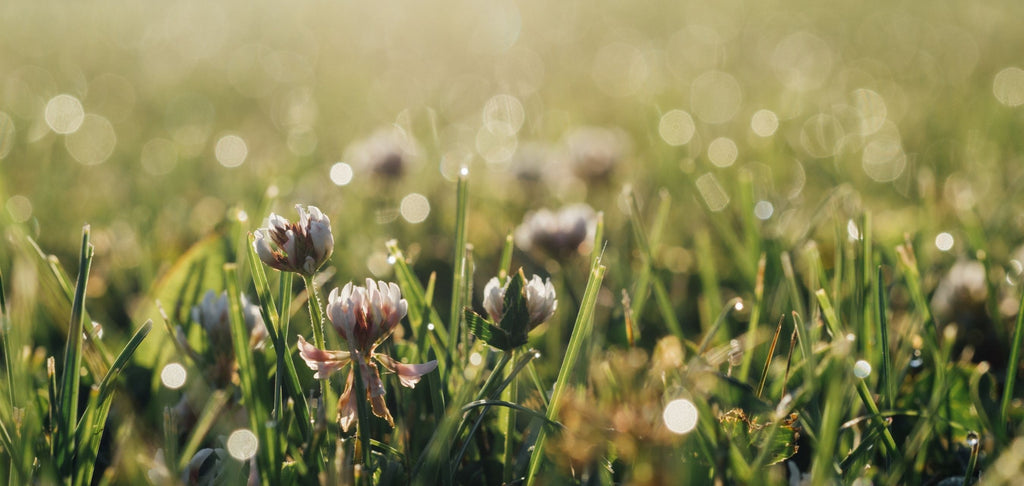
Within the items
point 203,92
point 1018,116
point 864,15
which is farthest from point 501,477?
point 864,15

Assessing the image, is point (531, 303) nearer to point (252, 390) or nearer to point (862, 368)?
point (252, 390)

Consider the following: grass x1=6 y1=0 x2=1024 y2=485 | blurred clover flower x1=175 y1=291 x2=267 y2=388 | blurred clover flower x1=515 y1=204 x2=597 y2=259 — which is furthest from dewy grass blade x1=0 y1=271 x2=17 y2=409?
blurred clover flower x1=515 y1=204 x2=597 y2=259

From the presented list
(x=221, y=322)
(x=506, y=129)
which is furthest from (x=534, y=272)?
(x=506, y=129)

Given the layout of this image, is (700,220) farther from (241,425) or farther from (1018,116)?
(1018,116)

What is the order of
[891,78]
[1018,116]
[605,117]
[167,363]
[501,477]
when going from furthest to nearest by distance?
[891,78]
[605,117]
[1018,116]
[167,363]
[501,477]

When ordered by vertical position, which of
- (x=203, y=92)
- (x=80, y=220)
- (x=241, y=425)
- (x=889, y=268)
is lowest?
(x=889, y=268)
